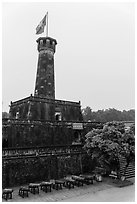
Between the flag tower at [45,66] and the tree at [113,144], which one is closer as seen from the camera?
the tree at [113,144]

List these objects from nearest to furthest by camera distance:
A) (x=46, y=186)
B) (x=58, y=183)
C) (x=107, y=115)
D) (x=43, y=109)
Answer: (x=46, y=186), (x=58, y=183), (x=43, y=109), (x=107, y=115)

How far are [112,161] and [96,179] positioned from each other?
2.32 m

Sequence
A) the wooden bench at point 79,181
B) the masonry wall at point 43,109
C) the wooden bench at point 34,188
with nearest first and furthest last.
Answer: the wooden bench at point 34,188 < the wooden bench at point 79,181 < the masonry wall at point 43,109

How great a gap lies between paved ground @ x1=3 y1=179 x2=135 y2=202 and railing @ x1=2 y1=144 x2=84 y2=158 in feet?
8.39

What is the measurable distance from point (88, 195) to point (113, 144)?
162 inches

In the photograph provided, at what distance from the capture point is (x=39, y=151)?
55.1 ft

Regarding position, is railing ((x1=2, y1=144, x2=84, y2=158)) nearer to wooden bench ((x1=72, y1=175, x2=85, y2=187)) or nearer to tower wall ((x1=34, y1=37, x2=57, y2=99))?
wooden bench ((x1=72, y1=175, x2=85, y2=187))

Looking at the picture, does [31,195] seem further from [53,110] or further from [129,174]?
[53,110]

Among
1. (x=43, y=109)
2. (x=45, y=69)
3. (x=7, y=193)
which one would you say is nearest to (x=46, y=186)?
(x=7, y=193)

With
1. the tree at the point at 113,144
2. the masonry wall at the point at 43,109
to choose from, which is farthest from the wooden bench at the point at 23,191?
the masonry wall at the point at 43,109

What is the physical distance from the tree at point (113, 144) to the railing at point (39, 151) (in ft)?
8.14

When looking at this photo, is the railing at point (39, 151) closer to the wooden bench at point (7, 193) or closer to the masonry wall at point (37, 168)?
the masonry wall at point (37, 168)

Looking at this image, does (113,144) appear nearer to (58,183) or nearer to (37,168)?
(58,183)

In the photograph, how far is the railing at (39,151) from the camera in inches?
607
